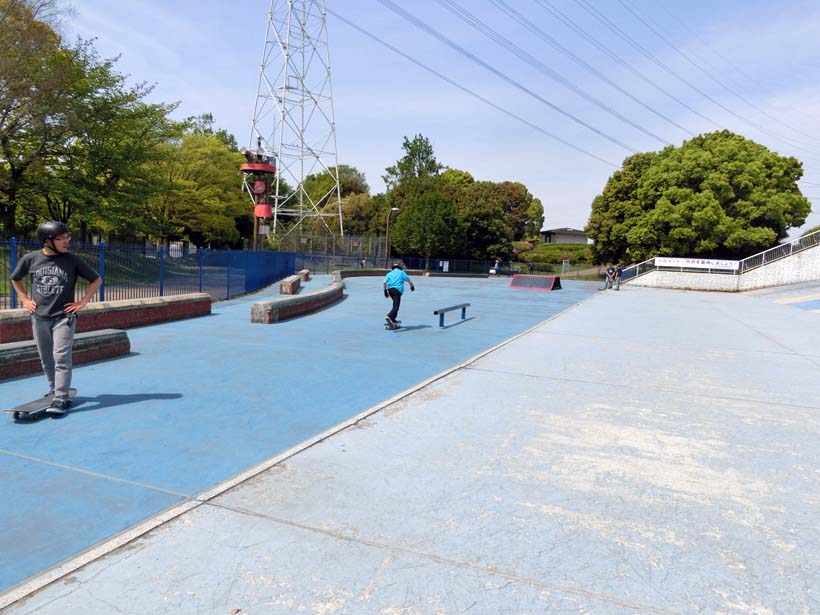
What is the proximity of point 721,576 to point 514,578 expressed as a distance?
3.78 ft

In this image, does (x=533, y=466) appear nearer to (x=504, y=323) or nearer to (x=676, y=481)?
(x=676, y=481)

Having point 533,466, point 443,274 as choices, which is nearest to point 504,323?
point 533,466

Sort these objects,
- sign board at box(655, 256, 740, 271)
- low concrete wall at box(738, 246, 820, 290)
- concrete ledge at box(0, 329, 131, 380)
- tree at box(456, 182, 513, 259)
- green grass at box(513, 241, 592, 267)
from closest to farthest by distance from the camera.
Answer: concrete ledge at box(0, 329, 131, 380), low concrete wall at box(738, 246, 820, 290), sign board at box(655, 256, 740, 271), tree at box(456, 182, 513, 259), green grass at box(513, 241, 592, 267)

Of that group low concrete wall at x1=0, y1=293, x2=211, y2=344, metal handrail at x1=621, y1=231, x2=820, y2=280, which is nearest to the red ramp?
metal handrail at x1=621, y1=231, x2=820, y2=280

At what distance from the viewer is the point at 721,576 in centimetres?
301

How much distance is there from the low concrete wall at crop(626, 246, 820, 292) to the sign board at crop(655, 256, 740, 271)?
549 mm

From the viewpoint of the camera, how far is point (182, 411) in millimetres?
5715

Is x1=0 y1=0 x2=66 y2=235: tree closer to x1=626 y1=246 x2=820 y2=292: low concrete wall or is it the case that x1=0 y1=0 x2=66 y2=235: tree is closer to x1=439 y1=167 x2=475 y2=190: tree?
x1=626 y1=246 x2=820 y2=292: low concrete wall

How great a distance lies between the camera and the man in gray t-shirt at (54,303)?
5250 mm

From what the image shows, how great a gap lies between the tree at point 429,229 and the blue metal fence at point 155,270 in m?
34.5

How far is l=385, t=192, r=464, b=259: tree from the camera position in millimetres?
55375

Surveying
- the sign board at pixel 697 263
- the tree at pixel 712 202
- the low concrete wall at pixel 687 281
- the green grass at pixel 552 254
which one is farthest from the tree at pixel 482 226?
the sign board at pixel 697 263

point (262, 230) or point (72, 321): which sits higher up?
point (262, 230)

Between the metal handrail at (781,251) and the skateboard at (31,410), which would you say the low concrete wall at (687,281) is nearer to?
the metal handrail at (781,251)
